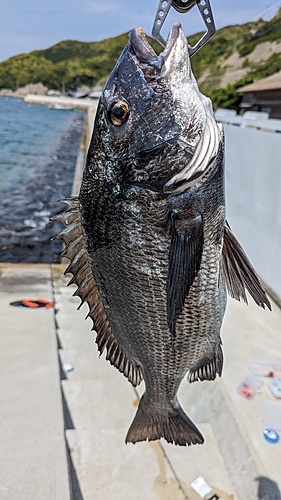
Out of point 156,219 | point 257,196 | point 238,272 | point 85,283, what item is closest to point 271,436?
point 238,272

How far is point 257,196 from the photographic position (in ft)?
20.3

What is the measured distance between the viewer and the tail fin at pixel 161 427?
1.76 metres

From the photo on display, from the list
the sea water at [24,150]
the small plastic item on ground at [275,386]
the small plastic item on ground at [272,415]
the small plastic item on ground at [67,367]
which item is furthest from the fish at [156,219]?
the sea water at [24,150]

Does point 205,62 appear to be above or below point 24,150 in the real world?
above

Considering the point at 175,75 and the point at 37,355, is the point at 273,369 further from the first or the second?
the point at 175,75

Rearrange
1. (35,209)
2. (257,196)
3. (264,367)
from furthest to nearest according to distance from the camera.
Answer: (35,209) → (257,196) → (264,367)

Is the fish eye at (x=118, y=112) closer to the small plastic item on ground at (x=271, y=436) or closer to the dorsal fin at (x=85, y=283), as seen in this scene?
the dorsal fin at (x=85, y=283)

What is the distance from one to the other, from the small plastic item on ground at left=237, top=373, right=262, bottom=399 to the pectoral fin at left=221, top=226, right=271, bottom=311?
8.22 ft

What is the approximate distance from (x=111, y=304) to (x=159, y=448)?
240cm

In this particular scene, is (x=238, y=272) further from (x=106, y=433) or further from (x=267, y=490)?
(x=106, y=433)

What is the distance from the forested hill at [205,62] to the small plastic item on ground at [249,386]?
3.04 metres

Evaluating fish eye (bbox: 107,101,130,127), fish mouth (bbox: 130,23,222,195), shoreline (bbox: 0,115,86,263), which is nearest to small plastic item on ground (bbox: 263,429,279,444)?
fish mouth (bbox: 130,23,222,195)

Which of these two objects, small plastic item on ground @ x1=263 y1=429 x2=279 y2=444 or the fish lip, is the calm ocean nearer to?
small plastic item on ground @ x1=263 y1=429 x2=279 y2=444

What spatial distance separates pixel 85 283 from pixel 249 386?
2755 millimetres
